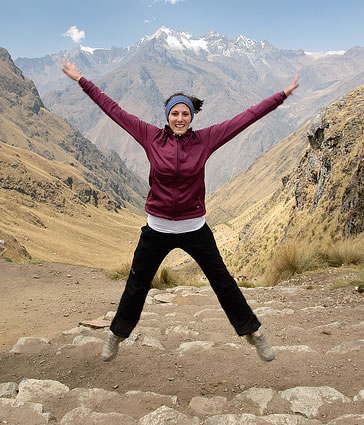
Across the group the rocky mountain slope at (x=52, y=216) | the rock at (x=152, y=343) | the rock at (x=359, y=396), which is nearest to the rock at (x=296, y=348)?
the rock at (x=359, y=396)

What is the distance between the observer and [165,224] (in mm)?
3744

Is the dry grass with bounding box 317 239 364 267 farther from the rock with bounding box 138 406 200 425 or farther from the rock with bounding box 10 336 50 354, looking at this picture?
the rock with bounding box 138 406 200 425

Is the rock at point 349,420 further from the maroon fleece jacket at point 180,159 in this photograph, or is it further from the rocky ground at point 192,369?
the maroon fleece jacket at point 180,159

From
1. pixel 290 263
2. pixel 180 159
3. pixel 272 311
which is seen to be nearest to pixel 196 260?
pixel 180 159

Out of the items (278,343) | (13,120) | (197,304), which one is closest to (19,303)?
(197,304)

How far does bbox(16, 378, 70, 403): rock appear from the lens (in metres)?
3.64

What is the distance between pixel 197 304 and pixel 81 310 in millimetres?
2521

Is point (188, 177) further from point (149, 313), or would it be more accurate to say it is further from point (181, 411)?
point (149, 313)

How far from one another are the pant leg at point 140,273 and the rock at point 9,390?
1157 millimetres

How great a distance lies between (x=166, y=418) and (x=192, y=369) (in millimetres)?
1212

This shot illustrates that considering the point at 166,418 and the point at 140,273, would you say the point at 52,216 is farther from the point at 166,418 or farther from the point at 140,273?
the point at 166,418

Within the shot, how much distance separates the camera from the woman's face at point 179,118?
376 centimetres

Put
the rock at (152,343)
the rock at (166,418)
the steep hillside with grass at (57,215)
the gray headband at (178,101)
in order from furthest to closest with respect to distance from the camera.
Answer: the steep hillside with grass at (57,215)
the rock at (152,343)
the gray headband at (178,101)
the rock at (166,418)

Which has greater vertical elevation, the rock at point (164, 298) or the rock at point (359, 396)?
the rock at point (359, 396)
